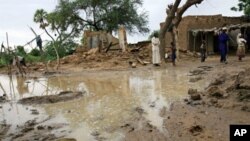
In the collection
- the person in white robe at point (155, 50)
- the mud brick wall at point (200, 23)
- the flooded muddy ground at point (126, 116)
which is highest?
the mud brick wall at point (200, 23)

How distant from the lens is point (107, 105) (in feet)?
35.0

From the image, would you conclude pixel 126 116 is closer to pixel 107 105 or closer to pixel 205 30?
pixel 107 105

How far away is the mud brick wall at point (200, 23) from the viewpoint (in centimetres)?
2825

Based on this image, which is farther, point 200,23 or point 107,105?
point 200,23

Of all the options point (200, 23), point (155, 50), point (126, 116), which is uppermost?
point (200, 23)

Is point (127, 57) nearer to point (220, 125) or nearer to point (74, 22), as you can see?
point (74, 22)

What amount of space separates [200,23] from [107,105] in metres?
19.0

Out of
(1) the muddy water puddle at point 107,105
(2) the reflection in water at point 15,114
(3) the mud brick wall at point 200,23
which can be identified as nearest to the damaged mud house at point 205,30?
(3) the mud brick wall at point 200,23

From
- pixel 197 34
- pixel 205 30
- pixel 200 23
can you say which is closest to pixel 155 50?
pixel 205 30

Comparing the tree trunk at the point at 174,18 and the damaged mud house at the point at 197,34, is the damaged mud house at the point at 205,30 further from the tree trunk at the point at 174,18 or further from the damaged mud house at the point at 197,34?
the tree trunk at the point at 174,18

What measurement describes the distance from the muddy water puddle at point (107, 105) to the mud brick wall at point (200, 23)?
42.0ft

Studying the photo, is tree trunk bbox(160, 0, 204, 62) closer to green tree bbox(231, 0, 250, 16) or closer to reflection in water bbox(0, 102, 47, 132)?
green tree bbox(231, 0, 250, 16)

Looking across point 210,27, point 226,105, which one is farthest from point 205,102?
point 210,27

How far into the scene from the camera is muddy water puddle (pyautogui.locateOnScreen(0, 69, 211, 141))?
8.52m
